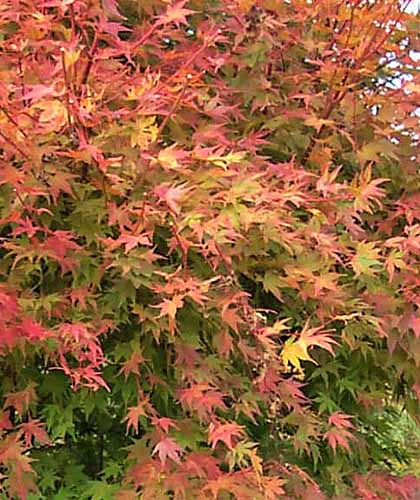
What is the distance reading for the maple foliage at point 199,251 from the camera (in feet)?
5.63

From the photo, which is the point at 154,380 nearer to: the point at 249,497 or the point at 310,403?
the point at 249,497

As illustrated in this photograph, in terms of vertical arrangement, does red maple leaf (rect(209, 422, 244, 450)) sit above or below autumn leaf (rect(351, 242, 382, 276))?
below

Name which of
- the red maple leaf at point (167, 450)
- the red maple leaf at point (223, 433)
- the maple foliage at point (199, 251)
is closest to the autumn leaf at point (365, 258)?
the maple foliage at point (199, 251)

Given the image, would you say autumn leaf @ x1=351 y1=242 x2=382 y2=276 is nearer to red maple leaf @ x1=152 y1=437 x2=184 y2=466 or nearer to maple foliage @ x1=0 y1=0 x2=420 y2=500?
maple foliage @ x1=0 y1=0 x2=420 y2=500

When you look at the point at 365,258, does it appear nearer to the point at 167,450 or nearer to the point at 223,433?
the point at 223,433

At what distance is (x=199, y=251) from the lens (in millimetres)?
1786

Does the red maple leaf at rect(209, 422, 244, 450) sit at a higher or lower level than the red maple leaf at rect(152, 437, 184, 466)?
higher

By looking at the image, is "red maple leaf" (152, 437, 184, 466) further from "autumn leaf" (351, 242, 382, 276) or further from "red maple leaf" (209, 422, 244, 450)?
"autumn leaf" (351, 242, 382, 276)

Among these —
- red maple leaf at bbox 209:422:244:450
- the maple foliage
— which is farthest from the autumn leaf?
red maple leaf at bbox 209:422:244:450

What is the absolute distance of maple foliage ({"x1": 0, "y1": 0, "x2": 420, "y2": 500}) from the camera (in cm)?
172

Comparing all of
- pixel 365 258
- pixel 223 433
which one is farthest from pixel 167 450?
pixel 365 258

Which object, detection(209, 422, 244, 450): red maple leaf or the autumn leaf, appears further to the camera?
the autumn leaf

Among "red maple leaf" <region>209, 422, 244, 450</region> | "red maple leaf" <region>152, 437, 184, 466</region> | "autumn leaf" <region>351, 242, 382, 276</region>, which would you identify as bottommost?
"red maple leaf" <region>152, 437, 184, 466</region>

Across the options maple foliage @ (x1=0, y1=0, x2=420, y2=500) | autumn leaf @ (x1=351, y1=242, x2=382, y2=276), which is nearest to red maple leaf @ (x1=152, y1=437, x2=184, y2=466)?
maple foliage @ (x1=0, y1=0, x2=420, y2=500)
